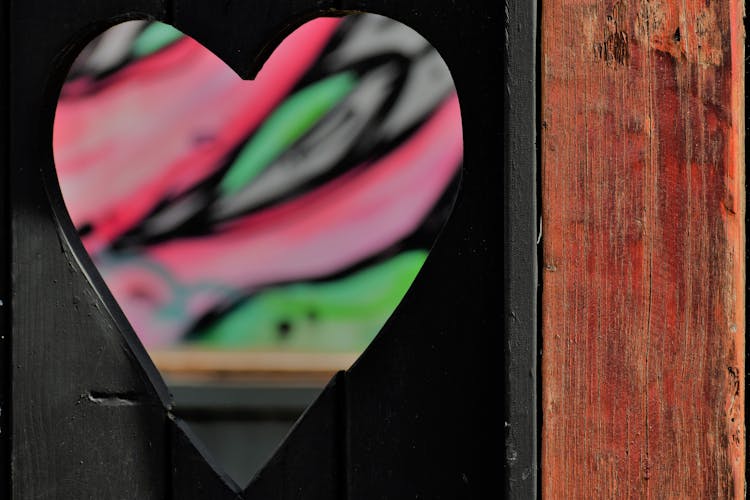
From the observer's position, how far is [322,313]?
1866 mm

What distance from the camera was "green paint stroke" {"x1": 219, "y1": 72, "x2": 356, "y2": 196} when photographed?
1.81 metres

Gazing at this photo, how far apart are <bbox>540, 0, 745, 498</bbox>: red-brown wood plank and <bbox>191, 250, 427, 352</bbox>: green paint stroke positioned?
3.44ft

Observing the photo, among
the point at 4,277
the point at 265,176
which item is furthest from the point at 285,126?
the point at 4,277

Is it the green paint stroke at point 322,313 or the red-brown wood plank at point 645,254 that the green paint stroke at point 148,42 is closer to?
the green paint stroke at point 322,313

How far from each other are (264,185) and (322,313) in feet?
0.98

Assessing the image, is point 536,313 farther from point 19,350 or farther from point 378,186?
point 378,186

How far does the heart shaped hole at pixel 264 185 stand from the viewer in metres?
1.76

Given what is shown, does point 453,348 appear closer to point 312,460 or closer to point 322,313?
point 312,460

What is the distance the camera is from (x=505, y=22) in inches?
29.0

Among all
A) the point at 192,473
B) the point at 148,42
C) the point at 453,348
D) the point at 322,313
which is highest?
the point at 148,42

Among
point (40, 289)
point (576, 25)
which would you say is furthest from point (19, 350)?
point (576, 25)

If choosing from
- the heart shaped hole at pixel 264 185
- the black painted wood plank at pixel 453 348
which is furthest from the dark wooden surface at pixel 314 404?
the heart shaped hole at pixel 264 185

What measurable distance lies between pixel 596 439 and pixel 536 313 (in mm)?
112

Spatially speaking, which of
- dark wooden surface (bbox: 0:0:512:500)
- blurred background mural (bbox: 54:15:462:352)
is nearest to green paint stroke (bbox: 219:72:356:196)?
blurred background mural (bbox: 54:15:462:352)
